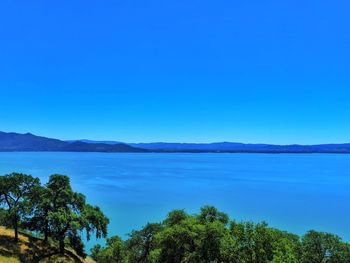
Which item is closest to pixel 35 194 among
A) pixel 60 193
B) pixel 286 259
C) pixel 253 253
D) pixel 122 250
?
pixel 60 193

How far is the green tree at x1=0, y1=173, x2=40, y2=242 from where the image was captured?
35.2 meters

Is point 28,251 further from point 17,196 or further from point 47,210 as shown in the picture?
point 17,196

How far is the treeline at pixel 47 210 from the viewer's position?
35562 mm

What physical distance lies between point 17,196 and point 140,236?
1612 cm

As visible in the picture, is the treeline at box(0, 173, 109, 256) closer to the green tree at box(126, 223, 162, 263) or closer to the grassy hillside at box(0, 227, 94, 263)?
the grassy hillside at box(0, 227, 94, 263)

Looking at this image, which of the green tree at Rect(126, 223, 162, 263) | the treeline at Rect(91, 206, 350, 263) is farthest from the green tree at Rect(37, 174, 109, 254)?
the treeline at Rect(91, 206, 350, 263)

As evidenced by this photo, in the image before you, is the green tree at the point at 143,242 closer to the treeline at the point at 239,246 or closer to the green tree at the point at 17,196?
the treeline at the point at 239,246

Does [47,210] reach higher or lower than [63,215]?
higher

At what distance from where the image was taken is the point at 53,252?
119 ft

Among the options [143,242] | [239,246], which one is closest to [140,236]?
[143,242]

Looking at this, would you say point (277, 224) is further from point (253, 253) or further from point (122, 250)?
point (253, 253)

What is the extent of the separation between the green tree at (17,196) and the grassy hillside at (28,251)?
4.88 feet

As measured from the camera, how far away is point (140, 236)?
41.8 meters

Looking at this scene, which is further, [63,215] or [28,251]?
[63,215]
